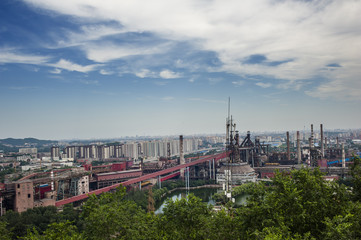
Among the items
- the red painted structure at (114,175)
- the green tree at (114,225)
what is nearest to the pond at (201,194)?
the red painted structure at (114,175)

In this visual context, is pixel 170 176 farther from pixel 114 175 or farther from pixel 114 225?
pixel 114 225

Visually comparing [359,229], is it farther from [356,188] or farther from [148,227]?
[148,227]

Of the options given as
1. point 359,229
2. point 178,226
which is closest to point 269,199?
point 359,229

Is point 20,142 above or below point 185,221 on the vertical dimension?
below

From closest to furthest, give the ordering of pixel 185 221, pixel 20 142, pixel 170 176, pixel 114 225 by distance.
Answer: pixel 114 225
pixel 185 221
pixel 170 176
pixel 20 142

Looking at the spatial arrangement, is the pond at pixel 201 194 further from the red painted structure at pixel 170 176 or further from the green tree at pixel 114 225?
the green tree at pixel 114 225

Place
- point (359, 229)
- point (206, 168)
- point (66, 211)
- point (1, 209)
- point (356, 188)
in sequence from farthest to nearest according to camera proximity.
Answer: point (206, 168) → point (1, 209) → point (66, 211) → point (356, 188) → point (359, 229)

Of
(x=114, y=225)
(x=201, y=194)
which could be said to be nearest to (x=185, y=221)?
(x=114, y=225)

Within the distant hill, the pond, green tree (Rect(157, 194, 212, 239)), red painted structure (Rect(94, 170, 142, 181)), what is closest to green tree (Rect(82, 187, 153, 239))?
green tree (Rect(157, 194, 212, 239))

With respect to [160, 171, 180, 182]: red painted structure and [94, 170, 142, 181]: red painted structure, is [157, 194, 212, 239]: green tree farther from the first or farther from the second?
[160, 171, 180, 182]: red painted structure

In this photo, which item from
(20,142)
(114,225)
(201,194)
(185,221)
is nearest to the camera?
(114,225)

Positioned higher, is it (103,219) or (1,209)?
(103,219)
